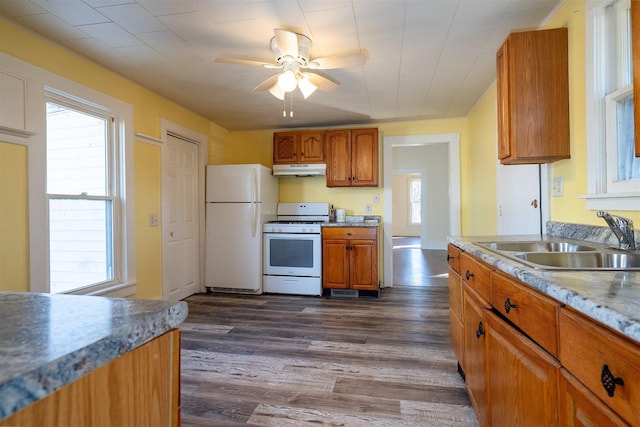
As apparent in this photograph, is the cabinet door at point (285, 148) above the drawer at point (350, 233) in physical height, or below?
above

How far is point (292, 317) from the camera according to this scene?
10.2 feet

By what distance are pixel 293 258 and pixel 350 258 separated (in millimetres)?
699

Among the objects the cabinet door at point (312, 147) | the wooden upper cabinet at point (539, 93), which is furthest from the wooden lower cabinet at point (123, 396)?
the cabinet door at point (312, 147)

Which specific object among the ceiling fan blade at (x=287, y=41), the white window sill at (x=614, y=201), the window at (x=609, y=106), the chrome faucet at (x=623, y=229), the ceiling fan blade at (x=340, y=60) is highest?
the ceiling fan blade at (x=287, y=41)

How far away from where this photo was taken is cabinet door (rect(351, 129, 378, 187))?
13.3ft

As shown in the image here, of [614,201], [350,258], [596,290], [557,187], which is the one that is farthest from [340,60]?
[350,258]

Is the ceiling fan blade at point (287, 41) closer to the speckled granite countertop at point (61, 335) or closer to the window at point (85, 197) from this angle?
the window at point (85, 197)

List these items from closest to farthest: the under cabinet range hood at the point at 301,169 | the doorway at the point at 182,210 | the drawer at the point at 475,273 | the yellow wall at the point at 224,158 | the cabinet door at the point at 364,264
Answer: the drawer at the point at 475,273 → the yellow wall at the point at 224,158 → the doorway at the point at 182,210 → the cabinet door at the point at 364,264 → the under cabinet range hood at the point at 301,169

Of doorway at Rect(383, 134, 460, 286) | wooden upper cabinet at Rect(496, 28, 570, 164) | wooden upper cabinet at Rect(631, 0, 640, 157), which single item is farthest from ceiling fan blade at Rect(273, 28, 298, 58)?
doorway at Rect(383, 134, 460, 286)

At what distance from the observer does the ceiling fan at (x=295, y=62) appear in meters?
2.07

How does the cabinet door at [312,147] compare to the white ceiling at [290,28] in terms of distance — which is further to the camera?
the cabinet door at [312,147]

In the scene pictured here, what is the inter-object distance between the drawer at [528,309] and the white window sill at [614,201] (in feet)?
2.29

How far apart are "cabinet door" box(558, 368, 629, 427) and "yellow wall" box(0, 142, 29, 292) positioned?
274 centimetres

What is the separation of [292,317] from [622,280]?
8.68 feet
